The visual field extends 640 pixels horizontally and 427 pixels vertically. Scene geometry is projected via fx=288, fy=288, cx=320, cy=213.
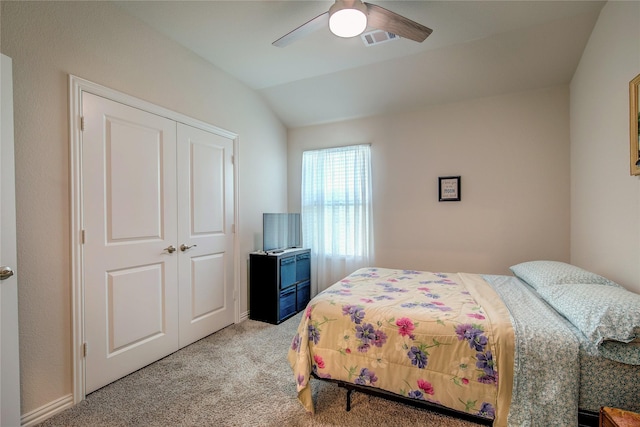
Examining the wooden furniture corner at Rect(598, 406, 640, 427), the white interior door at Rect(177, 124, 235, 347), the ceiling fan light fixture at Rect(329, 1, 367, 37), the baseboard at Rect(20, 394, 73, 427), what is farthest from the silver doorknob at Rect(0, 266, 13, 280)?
the wooden furniture corner at Rect(598, 406, 640, 427)

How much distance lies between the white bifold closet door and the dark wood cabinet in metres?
0.33

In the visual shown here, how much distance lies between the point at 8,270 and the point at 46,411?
0.92m

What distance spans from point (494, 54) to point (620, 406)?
2.76 meters

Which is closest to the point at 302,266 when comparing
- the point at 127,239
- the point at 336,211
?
the point at 336,211

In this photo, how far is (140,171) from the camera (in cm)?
230

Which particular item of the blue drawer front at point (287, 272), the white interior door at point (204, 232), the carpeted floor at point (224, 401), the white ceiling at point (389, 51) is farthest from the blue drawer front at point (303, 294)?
the white ceiling at point (389, 51)

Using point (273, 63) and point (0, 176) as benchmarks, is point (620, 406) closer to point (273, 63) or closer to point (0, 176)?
point (0, 176)

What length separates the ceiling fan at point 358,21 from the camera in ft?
5.64

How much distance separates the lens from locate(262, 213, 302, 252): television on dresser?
331cm

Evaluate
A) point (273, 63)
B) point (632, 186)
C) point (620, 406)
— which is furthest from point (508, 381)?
point (273, 63)

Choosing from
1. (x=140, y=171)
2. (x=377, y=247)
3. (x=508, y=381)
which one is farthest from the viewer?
(x=377, y=247)

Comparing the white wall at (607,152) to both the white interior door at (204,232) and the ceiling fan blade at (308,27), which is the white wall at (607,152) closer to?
the ceiling fan blade at (308,27)

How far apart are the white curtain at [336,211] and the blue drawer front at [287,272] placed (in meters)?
0.61

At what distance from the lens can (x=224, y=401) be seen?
6.23 ft
